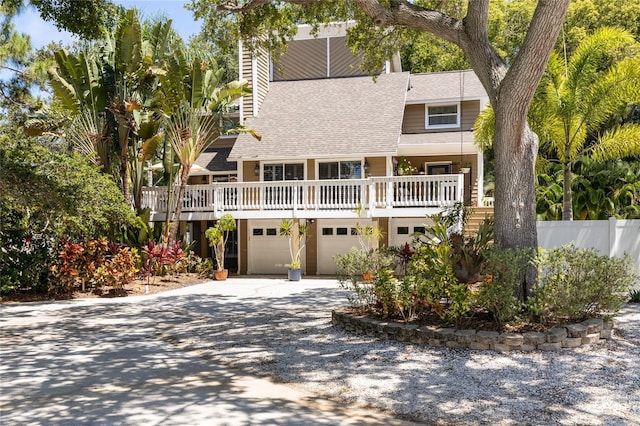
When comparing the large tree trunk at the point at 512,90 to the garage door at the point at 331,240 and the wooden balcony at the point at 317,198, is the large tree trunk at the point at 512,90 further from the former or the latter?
the garage door at the point at 331,240

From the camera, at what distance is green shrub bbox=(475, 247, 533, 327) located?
733 centimetres

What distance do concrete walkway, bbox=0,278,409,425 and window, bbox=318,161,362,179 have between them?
34.5 ft

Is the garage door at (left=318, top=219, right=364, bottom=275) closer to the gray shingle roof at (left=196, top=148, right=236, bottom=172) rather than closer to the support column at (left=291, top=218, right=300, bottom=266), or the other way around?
the support column at (left=291, top=218, right=300, bottom=266)

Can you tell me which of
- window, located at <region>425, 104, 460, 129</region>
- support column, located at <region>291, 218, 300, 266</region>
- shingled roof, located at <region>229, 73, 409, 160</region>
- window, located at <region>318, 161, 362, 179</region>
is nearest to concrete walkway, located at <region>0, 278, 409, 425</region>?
support column, located at <region>291, 218, 300, 266</region>

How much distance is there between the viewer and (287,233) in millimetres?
19312

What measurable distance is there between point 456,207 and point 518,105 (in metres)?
6.44

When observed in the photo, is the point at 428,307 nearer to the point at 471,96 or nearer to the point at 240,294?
the point at 240,294

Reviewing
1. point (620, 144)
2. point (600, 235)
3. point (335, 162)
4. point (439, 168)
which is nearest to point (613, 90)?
point (620, 144)

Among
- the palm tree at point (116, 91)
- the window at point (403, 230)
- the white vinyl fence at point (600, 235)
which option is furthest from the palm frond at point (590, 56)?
the palm tree at point (116, 91)

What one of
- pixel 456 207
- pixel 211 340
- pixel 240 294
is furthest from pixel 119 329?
pixel 456 207

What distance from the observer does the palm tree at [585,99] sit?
12836 mm

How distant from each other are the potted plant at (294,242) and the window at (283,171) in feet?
7.64

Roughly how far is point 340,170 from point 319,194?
6.88 feet

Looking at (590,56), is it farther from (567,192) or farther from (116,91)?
(116,91)
